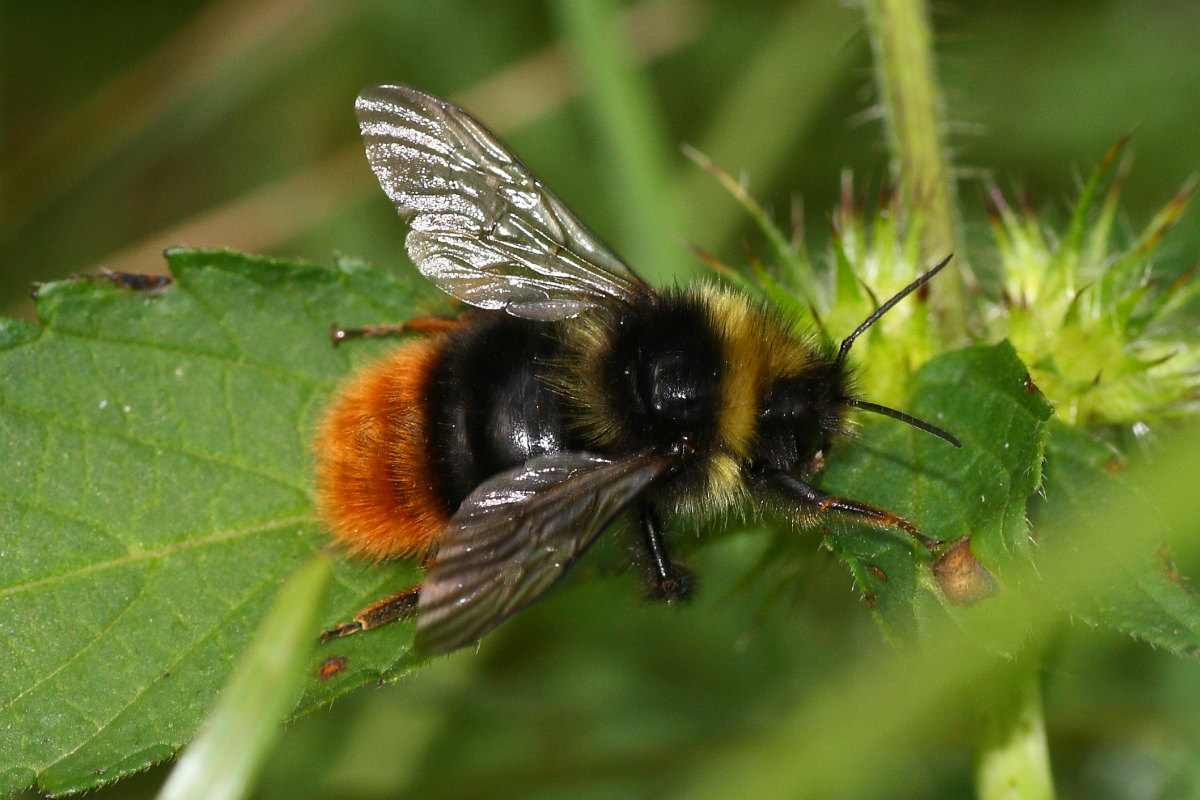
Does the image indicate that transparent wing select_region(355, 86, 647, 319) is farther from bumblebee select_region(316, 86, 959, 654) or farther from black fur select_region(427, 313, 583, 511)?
black fur select_region(427, 313, 583, 511)

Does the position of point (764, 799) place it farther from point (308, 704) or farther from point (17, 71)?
point (17, 71)

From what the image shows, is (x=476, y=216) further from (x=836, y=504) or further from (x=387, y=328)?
(x=836, y=504)

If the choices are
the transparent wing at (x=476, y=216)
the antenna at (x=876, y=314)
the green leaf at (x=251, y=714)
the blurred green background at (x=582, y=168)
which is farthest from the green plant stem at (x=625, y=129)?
the green leaf at (x=251, y=714)

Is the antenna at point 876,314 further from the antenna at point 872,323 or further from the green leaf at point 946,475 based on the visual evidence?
the green leaf at point 946,475

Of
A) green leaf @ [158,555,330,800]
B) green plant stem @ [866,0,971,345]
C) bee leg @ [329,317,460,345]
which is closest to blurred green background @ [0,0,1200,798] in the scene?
green plant stem @ [866,0,971,345]

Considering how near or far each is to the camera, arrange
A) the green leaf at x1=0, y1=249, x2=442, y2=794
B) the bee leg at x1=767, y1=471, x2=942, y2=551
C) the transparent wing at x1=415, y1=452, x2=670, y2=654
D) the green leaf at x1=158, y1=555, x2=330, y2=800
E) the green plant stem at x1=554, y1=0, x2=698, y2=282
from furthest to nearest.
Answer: the green plant stem at x1=554, y1=0, x2=698, y2=282 < the bee leg at x1=767, y1=471, x2=942, y2=551 < the green leaf at x1=0, y1=249, x2=442, y2=794 < the transparent wing at x1=415, y1=452, x2=670, y2=654 < the green leaf at x1=158, y1=555, x2=330, y2=800

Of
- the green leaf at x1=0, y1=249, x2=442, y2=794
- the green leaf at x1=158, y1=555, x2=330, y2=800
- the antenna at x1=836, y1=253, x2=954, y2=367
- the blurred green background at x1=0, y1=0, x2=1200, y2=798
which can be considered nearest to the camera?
the green leaf at x1=158, y1=555, x2=330, y2=800

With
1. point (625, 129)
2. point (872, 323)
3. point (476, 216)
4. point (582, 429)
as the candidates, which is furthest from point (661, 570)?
point (625, 129)
